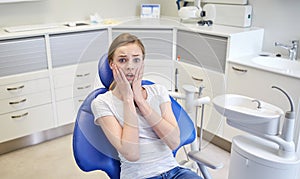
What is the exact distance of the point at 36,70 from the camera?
248cm

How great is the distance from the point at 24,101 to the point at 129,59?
64.6 inches

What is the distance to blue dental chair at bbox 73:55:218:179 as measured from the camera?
1.27 m

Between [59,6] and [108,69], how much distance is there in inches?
74.3

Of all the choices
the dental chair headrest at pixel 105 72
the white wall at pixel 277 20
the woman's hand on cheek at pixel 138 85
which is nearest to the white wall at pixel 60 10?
the white wall at pixel 277 20

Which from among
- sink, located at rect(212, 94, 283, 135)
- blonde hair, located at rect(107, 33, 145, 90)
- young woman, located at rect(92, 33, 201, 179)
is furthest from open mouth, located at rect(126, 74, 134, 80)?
sink, located at rect(212, 94, 283, 135)

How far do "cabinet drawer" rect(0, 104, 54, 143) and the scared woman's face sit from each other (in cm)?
162

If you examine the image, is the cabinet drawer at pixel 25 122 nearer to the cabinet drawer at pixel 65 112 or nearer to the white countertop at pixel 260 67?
the cabinet drawer at pixel 65 112

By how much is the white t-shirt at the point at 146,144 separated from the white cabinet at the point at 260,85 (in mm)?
1055

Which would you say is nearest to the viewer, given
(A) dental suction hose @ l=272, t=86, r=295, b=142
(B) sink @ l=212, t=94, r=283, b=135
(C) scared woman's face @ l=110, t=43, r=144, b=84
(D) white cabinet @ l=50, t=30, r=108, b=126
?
(C) scared woman's face @ l=110, t=43, r=144, b=84

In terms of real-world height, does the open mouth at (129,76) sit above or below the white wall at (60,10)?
below

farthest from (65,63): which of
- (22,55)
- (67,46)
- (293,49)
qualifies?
(293,49)

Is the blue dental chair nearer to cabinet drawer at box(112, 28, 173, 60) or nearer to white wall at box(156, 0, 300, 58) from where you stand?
cabinet drawer at box(112, 28, 173, 60)

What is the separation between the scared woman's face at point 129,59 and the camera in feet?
→ 3.85

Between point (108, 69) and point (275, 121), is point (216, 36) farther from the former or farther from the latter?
point (108, 69)
